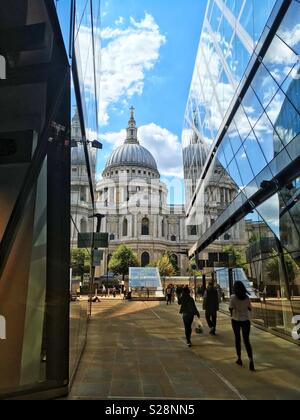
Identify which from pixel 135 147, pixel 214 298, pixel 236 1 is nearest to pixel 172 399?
pixel 214 298

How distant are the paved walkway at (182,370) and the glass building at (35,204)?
0.92 m

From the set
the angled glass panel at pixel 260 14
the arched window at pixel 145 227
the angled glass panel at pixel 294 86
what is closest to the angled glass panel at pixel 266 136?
the angled glass panel at pixel 294 86

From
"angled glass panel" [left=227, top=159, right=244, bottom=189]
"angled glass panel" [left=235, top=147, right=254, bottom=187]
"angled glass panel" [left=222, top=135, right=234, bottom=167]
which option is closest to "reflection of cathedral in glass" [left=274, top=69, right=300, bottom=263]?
"angled glass panel" [left=235, top=147, right=254, bottom=187]

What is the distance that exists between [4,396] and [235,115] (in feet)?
54.8

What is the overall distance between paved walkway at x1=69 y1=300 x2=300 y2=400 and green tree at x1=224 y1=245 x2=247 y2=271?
24.5 feet

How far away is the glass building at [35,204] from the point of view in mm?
5383

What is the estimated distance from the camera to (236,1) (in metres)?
18.4

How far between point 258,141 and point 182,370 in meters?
9.65

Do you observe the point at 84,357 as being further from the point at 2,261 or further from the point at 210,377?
the point at 2,261

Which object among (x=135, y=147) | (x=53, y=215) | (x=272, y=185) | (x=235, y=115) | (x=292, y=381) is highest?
(x=135, y=147)

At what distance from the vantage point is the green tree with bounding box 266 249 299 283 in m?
12.7

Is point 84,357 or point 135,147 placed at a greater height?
point 135,147

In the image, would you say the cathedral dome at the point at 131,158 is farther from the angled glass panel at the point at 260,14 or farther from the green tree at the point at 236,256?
the angled glass panel at the point at 260,14

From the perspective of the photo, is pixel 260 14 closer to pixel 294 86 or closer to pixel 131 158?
pixel 294 86
